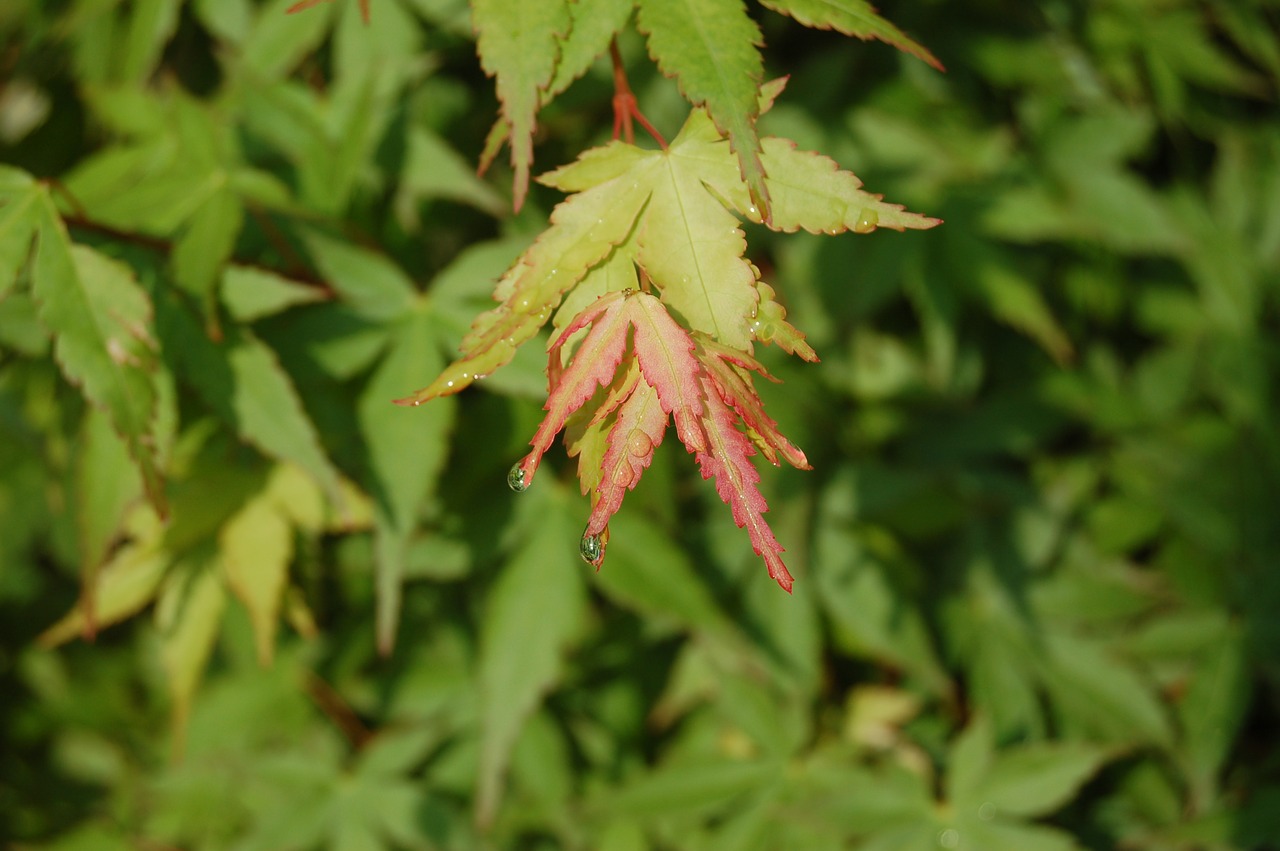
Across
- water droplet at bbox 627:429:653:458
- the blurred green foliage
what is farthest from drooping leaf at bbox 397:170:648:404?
the blurred green foliage

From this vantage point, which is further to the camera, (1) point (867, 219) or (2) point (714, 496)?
(2) point (714, 496)

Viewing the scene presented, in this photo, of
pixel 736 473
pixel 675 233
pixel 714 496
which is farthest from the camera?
pixel 714 496

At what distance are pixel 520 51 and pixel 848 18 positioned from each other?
0.27 m

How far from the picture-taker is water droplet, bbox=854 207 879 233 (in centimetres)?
70

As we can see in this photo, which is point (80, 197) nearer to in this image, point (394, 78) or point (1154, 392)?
point (394, 78)

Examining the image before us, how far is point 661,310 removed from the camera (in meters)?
0.68

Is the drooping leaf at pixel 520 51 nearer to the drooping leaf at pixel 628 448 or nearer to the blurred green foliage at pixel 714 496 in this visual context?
the drooping leaf at pixel 628 448

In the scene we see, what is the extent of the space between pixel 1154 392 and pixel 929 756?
800 mm

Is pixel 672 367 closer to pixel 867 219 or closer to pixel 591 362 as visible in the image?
pixel 591 362

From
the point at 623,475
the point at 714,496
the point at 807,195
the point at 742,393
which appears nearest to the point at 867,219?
the point at 807,195

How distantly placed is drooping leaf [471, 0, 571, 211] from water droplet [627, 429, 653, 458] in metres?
0.21

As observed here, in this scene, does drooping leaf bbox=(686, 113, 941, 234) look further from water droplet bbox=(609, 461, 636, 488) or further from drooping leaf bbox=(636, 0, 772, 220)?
water droplet bbox=(609, 461, 636, 488)

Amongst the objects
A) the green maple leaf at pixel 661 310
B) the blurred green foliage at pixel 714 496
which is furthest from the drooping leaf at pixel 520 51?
the blurred green foliage at pixel 714 496

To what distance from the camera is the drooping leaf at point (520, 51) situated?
2.43 feet
